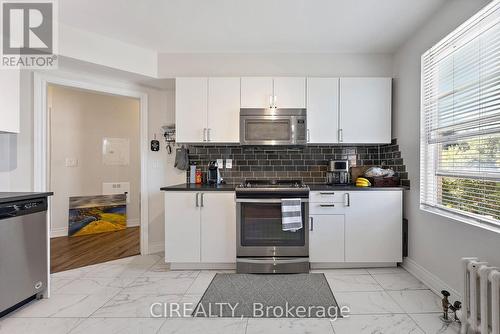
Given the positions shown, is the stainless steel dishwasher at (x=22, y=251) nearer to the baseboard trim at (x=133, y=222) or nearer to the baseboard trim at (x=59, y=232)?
the baseboard trim at (x=59, y=232)

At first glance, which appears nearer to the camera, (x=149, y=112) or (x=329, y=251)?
(x=329, y=251)

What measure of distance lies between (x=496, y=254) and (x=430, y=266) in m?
0.76

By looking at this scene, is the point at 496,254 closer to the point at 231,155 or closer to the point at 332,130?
the point at 332,130

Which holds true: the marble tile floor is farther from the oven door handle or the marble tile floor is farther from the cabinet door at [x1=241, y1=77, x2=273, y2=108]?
the cabinet door at [x1=241, y1=77, x2=273, y2=108]

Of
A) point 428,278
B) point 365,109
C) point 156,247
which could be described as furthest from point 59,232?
point 428,278

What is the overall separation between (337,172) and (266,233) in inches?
46.3

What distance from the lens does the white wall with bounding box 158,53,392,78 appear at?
2.97m

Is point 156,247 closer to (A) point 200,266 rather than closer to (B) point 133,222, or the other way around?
(A) point 200,266

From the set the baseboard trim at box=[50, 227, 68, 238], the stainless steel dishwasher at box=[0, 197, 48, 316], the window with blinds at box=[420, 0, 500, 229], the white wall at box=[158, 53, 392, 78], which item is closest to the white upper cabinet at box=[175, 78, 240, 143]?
the white wall at box=[158, 53, 392, 78]

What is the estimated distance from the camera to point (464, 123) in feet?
6.28

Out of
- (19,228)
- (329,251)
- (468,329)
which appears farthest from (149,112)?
(468,329)

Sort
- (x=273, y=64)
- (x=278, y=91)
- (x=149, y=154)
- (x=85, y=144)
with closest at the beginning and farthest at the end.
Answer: (x=278, y=91) < (x=273, y=64) < (x=149, y=154) < (x=85, y=144)

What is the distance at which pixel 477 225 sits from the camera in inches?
68.1

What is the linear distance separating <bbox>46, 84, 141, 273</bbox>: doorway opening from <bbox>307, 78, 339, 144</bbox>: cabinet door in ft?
8.28
